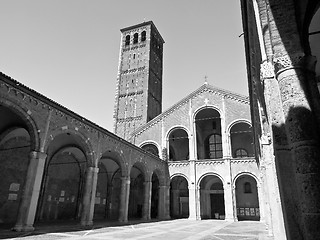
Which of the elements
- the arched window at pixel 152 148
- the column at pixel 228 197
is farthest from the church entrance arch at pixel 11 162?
the column at pixel 228 197

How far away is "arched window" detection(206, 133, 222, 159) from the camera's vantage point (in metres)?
27.6

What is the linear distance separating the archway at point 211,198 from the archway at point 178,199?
6.95ft

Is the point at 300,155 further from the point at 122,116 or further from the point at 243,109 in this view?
the point at 122,116

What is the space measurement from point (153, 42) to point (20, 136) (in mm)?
32911

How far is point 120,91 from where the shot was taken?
39.6 metres

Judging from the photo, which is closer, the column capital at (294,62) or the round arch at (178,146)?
the column capital at (294,62)

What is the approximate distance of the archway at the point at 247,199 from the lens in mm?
24547

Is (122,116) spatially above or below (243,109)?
above

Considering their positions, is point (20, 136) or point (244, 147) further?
point (244, 147)

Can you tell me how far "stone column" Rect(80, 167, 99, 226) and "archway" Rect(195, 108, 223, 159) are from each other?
49.6 feet

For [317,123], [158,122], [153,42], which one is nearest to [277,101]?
[317,123]

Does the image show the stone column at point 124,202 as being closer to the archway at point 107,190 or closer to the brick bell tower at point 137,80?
the archway at point 107,190

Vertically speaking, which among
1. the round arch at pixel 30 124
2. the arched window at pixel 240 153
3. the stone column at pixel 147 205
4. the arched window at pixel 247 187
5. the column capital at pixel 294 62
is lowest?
the stone column at pixel 147 205

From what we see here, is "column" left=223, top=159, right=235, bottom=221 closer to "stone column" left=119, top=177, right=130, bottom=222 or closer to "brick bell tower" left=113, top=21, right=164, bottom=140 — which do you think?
"stone column" left=119, top=177, right=130, bottom=222
